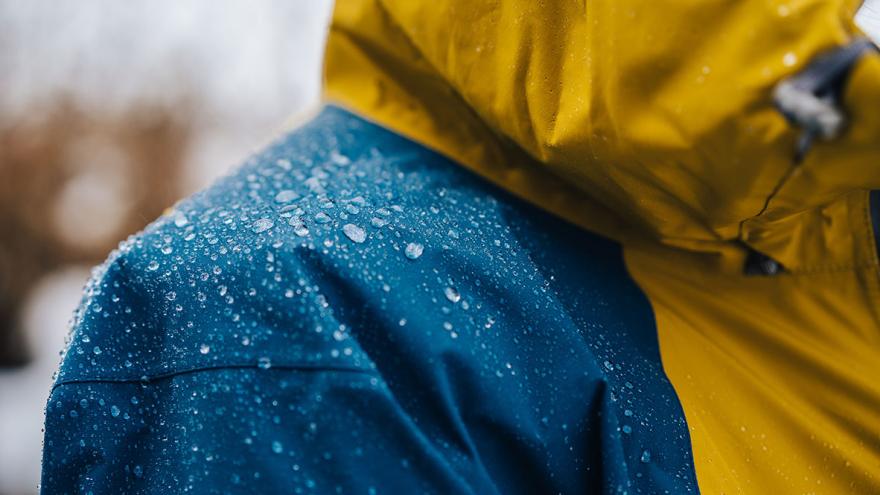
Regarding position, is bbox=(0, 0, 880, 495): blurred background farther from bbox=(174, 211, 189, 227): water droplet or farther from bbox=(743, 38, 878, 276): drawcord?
bbox=(743, 38, 878, 276): drawcord

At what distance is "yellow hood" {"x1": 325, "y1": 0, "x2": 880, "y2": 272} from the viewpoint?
1.73ft

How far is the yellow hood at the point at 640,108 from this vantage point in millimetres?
527

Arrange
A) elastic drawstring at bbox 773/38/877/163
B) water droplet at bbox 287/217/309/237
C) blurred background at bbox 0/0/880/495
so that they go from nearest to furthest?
elastic drawstring at bbox 773/38/877/163 → water droplet at bbox 287/217/309/237 → blurred background at bbox 0/0/880/495

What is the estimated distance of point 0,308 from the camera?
3.82m

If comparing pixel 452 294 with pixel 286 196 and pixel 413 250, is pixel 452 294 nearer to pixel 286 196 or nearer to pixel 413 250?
pixel 413 250

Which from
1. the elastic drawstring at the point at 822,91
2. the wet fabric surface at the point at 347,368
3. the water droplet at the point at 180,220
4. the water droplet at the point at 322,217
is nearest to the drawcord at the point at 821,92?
the elastic drawstring at the point at 822,91

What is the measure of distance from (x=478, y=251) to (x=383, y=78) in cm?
34

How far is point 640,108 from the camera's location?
0.59 metres

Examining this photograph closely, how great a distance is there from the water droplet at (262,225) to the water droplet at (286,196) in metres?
0.06

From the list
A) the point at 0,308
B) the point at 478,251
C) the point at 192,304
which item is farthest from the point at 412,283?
the point at 0,308

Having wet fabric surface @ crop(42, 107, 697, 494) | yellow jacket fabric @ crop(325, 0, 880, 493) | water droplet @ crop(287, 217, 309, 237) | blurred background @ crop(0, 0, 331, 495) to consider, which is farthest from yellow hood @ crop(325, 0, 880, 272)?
blurred background @ crop(0, 0, 331, 495)

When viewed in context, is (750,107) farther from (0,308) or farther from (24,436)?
(0,308)

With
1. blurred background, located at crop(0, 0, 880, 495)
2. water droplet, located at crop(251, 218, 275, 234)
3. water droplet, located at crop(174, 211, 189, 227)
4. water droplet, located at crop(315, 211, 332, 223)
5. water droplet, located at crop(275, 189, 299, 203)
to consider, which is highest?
blurred background, located at crop(0, 0, 880, 495)

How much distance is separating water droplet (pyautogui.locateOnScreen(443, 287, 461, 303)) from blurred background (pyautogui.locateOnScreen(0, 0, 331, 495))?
3288 millimetres
